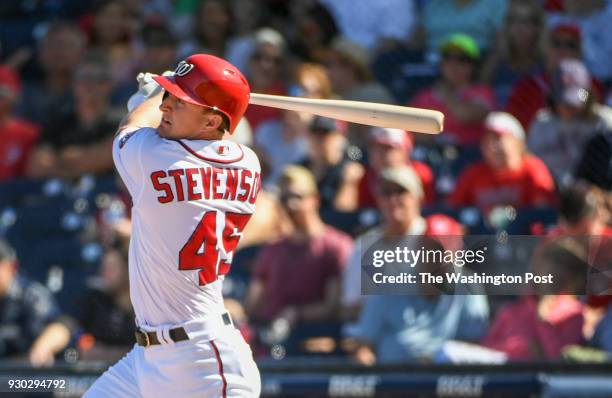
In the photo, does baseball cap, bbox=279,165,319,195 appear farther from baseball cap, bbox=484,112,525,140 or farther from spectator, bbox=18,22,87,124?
spectator, bbox=18,22,87,124

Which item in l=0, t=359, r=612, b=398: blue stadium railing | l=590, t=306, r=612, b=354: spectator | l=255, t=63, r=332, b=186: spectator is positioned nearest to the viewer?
l=0, t=359, r=612, b=398: blue stadium railing

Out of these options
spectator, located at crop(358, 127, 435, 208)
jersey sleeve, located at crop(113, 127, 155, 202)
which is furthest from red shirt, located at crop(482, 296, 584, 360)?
jersey sleeve, located at crop(113, 127, 155, 202)

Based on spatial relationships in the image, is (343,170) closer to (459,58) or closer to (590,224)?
(459,58)

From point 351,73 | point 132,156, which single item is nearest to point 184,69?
point 132,156

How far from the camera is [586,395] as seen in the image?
222 inches

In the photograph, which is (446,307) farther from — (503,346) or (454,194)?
(454,194)

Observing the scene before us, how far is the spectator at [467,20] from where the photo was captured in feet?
25.5

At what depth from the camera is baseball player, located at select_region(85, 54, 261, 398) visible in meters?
3.83

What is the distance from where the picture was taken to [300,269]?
6496 millimetres

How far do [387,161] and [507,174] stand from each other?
64cm

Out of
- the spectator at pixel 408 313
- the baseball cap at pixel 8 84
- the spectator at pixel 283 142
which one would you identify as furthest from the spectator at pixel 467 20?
the baseball cap at pixel 8 84

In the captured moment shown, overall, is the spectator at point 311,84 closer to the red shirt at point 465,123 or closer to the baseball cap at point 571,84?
the red shirt at point 465,123

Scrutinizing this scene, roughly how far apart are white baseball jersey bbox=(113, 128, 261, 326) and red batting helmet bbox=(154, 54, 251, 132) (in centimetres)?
14

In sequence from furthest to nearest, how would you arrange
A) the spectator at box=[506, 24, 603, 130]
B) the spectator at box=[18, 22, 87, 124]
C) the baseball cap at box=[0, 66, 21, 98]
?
1. the spectator at box=[18, 22, 87, 124]
2. the baseball cap at box=[0, 66, 21, 98]
3. the spectator at box=[506, 24, 603, 130]
